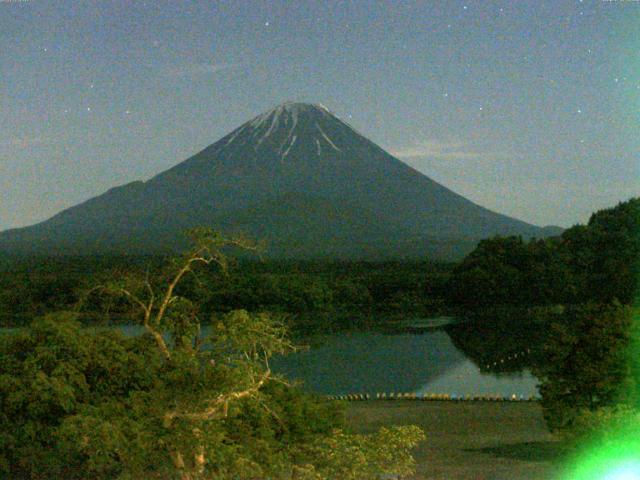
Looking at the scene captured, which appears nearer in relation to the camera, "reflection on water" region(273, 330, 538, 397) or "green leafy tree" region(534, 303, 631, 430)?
"green leafy tree" region(534, 303, 631, 430)

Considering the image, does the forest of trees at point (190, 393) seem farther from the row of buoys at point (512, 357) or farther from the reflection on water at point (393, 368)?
the row of buoys at point (512, 357)

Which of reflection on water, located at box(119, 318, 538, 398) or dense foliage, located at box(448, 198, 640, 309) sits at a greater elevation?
dense foliage, located at box(448, 198, 640, 309)

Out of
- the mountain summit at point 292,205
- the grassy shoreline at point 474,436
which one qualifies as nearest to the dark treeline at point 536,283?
the grassy shoreline at point 474,436

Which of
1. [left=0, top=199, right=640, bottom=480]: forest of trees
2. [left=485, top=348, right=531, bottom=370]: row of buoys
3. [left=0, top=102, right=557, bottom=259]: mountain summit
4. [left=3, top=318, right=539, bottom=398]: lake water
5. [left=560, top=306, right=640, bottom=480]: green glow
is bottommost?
[left=485, top=348, right=531, bottom=370]: row of buoys

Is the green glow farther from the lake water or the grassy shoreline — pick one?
the lake water

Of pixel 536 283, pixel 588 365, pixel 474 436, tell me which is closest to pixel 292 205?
pixel 536 283

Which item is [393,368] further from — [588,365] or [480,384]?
[588,365]

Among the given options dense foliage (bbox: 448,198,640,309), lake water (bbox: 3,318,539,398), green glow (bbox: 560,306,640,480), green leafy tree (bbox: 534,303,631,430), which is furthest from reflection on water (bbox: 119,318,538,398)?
green glow (bbox: 560,306,640,480)

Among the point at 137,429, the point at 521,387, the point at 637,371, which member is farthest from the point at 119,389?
the point at 521,387
